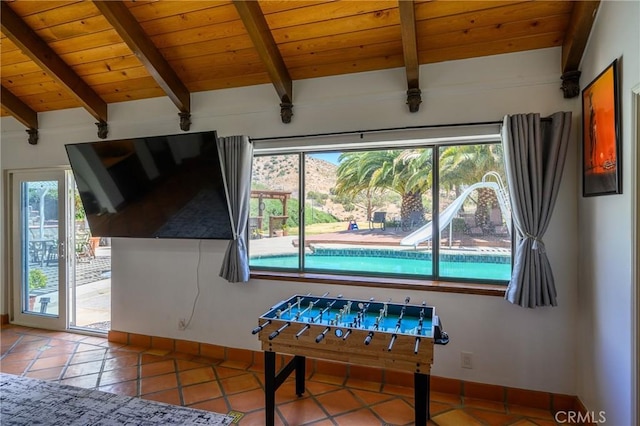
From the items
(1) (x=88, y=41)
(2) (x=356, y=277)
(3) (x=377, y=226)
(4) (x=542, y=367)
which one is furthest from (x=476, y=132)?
(1) (x=88, y=41)

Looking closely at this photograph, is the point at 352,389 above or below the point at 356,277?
below

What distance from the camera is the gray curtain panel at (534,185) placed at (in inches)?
86.2

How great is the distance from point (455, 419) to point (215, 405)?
1737 mm

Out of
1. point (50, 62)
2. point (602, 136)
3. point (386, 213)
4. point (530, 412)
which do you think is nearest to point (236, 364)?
point (386, 213)

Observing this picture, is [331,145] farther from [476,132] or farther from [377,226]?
[476,132]

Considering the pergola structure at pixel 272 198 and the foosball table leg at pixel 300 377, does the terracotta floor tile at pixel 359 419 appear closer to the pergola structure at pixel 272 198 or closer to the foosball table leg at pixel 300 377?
the foosball table leg at pixel 300 377

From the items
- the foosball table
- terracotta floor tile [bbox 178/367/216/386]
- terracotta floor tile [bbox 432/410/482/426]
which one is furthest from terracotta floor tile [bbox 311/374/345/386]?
terracotta floor tile [bbox 178/367/216/386]

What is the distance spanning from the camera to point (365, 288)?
2699 mm

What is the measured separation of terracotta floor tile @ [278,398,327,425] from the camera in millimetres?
2213

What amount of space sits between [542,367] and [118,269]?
4036mm

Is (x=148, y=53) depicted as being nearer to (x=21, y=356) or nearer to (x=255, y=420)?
(x=255, y=420)

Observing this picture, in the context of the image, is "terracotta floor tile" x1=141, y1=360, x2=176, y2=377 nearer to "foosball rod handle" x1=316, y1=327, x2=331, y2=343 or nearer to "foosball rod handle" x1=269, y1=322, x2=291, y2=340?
"foosball rod handle" x1=269, y1=322, x2=291, y2=340

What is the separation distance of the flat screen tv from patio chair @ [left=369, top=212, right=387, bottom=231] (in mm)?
1272

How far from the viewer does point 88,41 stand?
2703 mm
